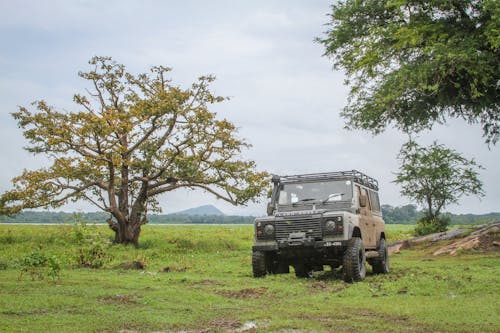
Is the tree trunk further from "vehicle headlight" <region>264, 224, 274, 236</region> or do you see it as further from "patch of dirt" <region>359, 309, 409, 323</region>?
"patch of dirt" <region>359, 309, 409, 323</region>

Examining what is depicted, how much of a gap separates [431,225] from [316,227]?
24.7 meters

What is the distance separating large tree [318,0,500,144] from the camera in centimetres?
2516

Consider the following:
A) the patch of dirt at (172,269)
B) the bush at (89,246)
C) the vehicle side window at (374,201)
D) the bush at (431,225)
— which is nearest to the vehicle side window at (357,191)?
the vehicle side window at (374,201)

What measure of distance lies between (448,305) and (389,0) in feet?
69.3

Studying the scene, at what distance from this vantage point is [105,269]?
19297mm

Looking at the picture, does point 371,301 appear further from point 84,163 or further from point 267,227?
point 84,163

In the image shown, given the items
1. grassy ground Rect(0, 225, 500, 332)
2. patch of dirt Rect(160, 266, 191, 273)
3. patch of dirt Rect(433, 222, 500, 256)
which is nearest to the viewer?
grassy ground Rect(0, 225, 500, 332)

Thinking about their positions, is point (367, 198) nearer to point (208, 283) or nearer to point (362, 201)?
point (362, 201)

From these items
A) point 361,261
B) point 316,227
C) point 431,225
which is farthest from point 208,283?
point 431,225

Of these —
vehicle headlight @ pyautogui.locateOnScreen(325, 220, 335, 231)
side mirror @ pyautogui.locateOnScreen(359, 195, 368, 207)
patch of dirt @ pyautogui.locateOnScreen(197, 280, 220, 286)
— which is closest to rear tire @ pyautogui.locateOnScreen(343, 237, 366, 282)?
vehicle headlight @ pyautogui.locateOnScreen(325, 220, 335, 231)

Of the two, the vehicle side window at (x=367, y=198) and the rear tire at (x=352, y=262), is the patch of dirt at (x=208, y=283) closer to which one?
the rear tire at (x=352, y=262)

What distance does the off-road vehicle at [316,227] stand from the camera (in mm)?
15258

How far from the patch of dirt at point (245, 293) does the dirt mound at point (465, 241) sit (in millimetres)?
14764

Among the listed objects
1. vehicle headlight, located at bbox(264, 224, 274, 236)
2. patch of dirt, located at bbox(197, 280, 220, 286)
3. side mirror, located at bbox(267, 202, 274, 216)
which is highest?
side mirror, located at bbox(267, 202, 274, 216)
